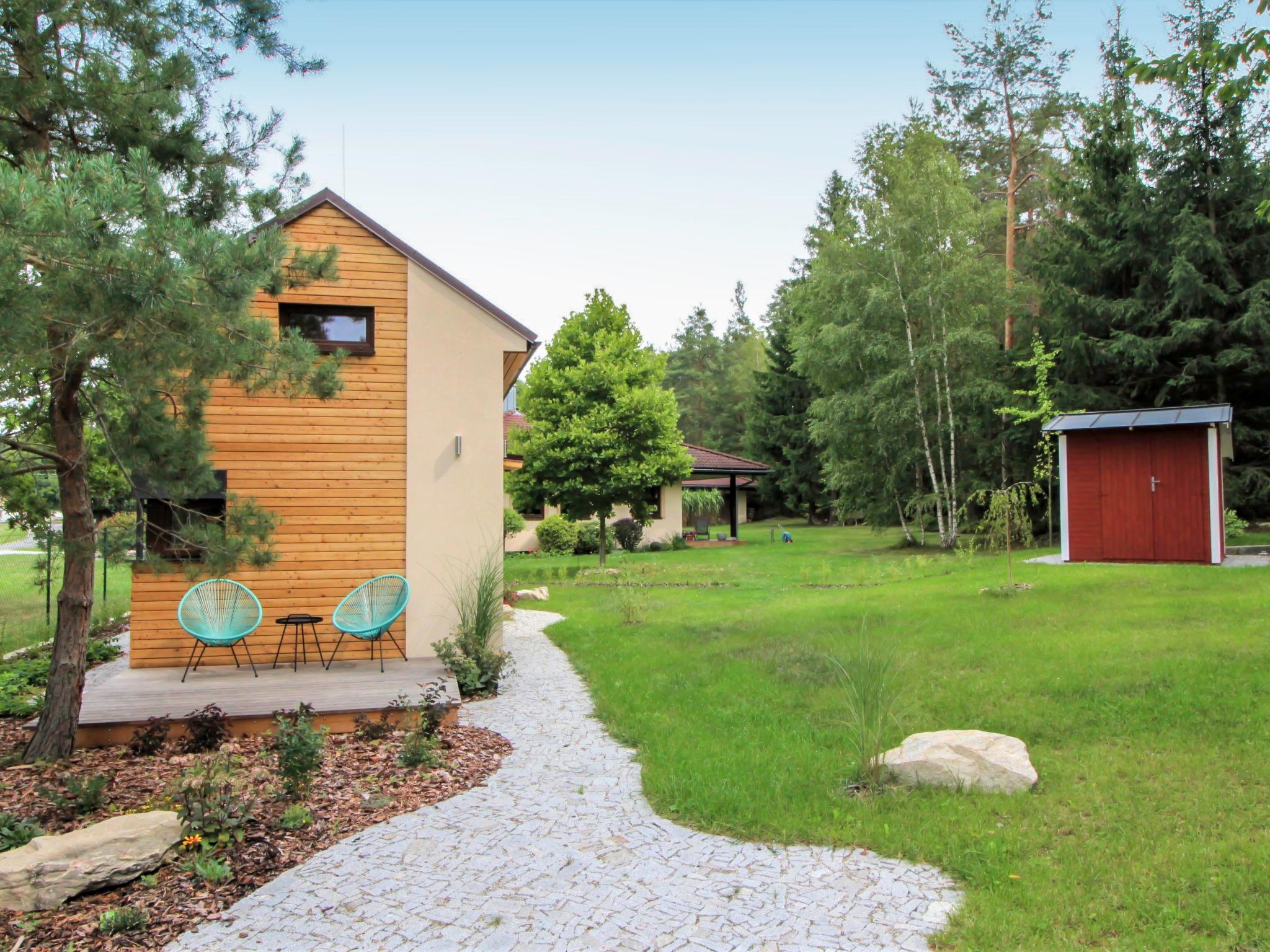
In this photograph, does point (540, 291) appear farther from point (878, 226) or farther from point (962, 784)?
point (962, 784)

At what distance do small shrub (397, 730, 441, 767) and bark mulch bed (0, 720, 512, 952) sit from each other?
4 cm

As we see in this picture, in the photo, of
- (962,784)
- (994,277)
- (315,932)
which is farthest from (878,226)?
(315,932)

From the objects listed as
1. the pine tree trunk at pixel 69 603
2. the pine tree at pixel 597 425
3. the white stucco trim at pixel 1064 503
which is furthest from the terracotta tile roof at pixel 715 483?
the pine tree trunk at pixel 69 603

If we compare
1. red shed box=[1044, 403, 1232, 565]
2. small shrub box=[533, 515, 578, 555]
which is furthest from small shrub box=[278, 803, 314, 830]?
small shrub box=[533, 515, 578, 555]

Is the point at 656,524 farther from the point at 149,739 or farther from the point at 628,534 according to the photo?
the point at 149,739

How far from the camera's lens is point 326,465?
26.5 ft

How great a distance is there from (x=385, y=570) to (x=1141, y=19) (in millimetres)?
22295

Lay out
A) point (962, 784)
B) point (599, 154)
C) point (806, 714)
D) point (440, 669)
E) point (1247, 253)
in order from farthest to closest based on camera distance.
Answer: point (1247, 253)
point (599, 154)
point (440, 669)
point (806, 714)
point (962, 784)

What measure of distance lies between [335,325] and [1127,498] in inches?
459

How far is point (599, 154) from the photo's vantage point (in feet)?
45.8

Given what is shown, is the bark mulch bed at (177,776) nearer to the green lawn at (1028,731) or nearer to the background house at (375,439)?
the green lawn at (1028,731)

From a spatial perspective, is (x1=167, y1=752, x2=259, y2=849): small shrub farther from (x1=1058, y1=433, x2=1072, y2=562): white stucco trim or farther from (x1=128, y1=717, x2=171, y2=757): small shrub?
(x1=1058, y1=433, x2=1072, y2=562): white stucco trim

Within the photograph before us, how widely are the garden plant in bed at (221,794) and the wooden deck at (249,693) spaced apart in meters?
0.15

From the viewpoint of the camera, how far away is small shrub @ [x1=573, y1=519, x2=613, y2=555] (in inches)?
917
